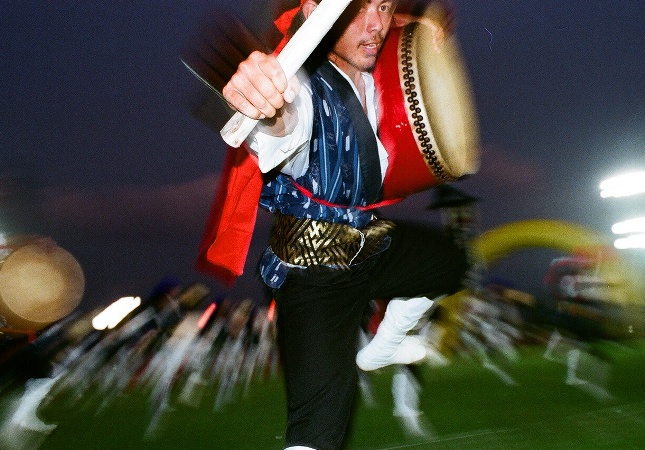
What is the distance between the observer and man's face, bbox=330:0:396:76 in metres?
1.47

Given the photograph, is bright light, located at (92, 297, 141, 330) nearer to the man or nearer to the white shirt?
the man

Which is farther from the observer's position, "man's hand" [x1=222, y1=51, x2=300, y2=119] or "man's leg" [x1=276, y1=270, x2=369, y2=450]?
"man's leg" [x1=276, y1=270, x2=369, y2=450]

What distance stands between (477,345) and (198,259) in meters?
3.86

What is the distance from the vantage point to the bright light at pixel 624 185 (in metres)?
6.52

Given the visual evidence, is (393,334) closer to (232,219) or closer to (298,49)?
(232,219)

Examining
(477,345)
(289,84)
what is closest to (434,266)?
(289,84)

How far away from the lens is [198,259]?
5.24 ft

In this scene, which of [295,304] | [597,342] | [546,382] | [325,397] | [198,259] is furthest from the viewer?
[597,342]

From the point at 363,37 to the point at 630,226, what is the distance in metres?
5.84

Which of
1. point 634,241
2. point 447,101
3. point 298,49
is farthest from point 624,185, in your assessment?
point 298,49

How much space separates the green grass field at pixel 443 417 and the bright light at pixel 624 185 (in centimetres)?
320

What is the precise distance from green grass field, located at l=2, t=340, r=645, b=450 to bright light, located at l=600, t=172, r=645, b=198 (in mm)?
3204

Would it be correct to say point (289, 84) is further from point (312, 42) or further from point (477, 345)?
point (477, 345)

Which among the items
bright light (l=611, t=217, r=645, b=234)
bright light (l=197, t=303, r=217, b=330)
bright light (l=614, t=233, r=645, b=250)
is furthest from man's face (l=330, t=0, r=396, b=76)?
bright light (l=611, t=217, r=645, b=234)
